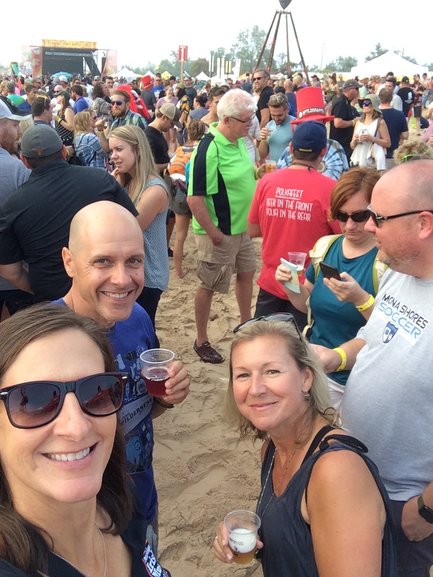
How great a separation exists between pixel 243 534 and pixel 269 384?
49 centimetres

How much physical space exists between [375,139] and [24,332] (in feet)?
24.5

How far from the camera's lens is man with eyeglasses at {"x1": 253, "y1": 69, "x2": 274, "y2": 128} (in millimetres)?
9859

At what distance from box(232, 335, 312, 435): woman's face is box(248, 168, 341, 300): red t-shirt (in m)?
1.83

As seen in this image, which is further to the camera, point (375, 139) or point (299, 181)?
point (375, 139)

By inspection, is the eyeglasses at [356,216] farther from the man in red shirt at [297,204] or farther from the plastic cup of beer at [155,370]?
the plastic cup of beer at [155,370]

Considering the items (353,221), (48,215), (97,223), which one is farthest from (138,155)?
(97,223)

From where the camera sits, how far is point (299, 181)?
3516mm

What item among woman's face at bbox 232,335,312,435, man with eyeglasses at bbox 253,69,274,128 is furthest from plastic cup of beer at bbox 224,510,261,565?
man with eyeglasses at bbox 253,69,274,128

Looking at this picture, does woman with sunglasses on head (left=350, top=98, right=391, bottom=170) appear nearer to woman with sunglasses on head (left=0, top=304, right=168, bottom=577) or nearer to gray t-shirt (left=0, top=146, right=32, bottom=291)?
gray t-shirt (left=0, top=146, right=32, bottom=291)

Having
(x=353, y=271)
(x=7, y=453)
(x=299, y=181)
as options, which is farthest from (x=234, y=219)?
(x=7, y=453)

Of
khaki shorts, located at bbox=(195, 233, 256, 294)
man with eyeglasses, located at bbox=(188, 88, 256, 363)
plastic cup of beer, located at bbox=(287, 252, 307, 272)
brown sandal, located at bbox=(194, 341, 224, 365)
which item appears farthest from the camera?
brown sandal, located at bbox=(194, 341, 224, 365)

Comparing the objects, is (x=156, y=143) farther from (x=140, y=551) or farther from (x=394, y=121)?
(x=140, y=551)

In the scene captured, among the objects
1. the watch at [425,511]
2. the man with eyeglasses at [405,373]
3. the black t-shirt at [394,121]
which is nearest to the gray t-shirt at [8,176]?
the man with eyeglasses at [405,373]

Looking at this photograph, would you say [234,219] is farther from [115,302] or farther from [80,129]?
[80,129]
